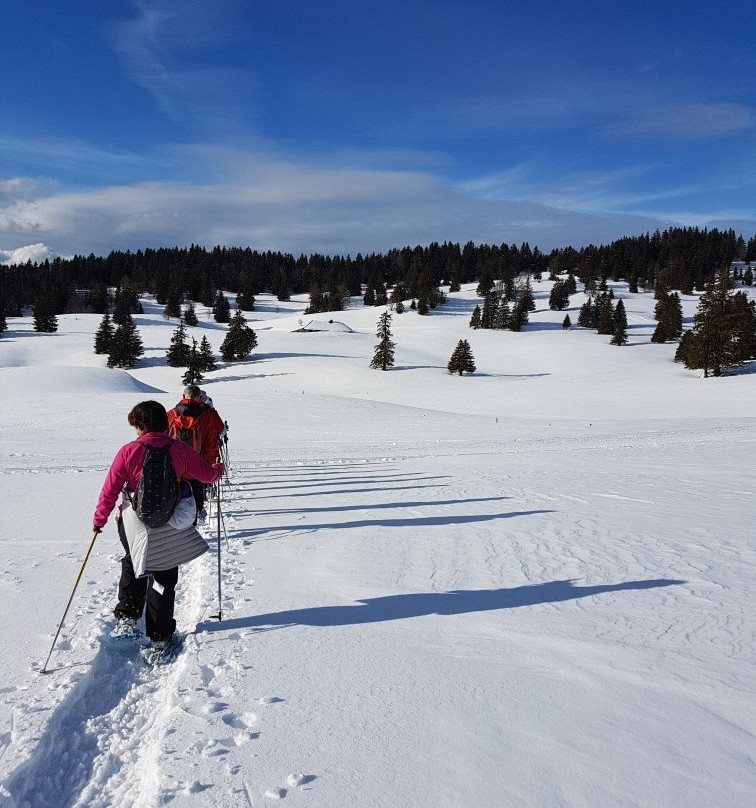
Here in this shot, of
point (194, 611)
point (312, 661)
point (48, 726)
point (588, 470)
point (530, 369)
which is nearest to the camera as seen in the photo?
point (48, 726)

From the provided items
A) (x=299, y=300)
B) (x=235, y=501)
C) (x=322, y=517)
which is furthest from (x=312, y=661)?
(x=299, y=300)

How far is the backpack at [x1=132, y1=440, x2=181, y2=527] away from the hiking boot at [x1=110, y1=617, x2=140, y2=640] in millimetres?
959

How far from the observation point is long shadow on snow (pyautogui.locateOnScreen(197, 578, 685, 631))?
462 centimetres

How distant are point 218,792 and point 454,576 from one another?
3.55 m

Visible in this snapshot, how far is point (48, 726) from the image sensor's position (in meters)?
3.17

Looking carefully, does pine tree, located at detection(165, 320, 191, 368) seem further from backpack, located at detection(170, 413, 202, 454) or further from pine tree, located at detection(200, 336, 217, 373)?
→ backpack, located at detection(170, 413, 202, 454)

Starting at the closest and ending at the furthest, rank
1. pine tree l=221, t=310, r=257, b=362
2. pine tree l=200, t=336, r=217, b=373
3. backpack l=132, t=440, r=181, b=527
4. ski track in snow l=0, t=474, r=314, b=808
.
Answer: ski track in snow l=0, t=474, r=314, b=808 < backpack l=132, t=440, r=181, b=527 < pine tree l=200, t=336, r=217, b=373 < pine tree l=221, t=310, r=257, b=362

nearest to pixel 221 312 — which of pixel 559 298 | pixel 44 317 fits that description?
pixel 44 317

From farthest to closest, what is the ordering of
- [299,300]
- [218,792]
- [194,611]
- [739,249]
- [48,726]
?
[739,249] < [299,300] < [194,611] < [48,726] < [218,792]

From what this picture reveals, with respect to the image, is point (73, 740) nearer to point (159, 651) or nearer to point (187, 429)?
point (159, 651)

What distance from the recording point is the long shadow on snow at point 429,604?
4621 mm

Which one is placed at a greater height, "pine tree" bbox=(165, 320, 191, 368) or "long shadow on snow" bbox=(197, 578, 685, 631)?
"long shadow on snow" bbox=(197, 578, 685, 631)

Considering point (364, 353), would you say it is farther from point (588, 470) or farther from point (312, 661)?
point (312, 661)

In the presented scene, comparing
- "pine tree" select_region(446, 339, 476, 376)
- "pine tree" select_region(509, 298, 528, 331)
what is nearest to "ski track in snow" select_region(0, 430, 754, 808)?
"pine tree" select_region(446, 339, 476, 376)
